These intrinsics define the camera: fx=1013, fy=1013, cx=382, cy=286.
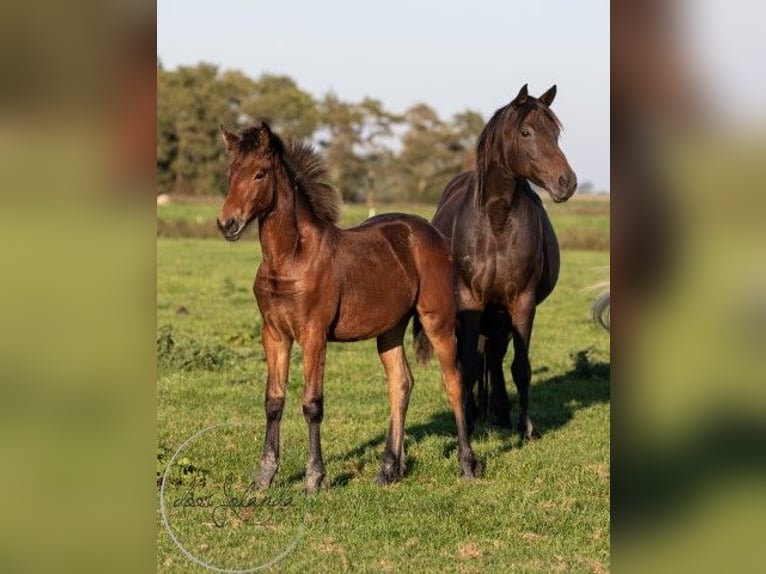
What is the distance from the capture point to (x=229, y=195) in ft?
18.2

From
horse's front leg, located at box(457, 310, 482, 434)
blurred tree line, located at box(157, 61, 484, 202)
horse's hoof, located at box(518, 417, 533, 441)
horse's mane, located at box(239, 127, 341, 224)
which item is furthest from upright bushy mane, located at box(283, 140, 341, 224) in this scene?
blurred tree line, located at box(157, 61, 484, 202)

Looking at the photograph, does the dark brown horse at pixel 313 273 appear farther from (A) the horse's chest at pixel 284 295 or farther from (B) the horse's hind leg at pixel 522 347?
(B) the horse's hind leg at pixel 522 347

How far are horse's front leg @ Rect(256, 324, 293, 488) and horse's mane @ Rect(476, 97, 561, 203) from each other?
7.00 feet

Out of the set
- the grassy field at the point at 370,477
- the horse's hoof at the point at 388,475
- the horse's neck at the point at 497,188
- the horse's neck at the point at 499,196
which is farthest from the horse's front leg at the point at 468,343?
the horse's hoof at the point at 388,475

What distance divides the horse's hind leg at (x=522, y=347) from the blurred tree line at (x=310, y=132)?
6289cm

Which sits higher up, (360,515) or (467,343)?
(467,343)

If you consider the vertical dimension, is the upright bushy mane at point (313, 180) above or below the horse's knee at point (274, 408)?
above

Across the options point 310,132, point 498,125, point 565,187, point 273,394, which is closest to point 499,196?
point 498,125

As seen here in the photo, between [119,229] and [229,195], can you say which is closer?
[119,229]

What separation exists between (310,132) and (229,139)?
88596 millimetres

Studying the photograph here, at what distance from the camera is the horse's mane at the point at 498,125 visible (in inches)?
263

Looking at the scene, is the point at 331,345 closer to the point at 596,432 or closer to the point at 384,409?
the point at 384,409

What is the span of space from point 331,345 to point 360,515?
306 inches

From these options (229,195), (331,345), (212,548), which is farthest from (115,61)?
(331,345)
